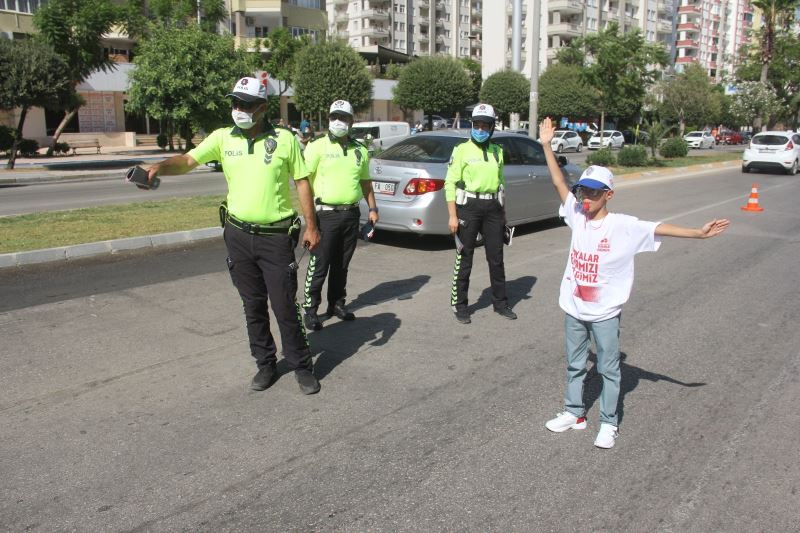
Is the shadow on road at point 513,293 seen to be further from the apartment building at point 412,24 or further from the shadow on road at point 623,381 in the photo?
the apartment building at point 412,24

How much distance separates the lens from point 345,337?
228 inches

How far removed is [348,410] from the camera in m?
4.31

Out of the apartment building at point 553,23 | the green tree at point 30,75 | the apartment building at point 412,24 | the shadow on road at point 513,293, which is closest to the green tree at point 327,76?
the green tree at point 30,75

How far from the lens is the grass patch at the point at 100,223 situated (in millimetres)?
9156

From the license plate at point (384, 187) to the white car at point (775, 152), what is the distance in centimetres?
2086

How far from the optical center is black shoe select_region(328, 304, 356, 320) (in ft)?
20.7

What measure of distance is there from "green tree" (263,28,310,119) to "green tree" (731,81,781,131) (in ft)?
92.1

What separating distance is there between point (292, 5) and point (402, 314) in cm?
5705

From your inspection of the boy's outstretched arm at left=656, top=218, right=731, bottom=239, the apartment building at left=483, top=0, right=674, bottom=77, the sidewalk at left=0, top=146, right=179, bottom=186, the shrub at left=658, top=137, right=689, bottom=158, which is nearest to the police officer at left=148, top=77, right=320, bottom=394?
the boy's outstretched arm at left=656, top=218, right=731, bottom=239

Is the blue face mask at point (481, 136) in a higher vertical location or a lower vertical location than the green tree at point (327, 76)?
lower

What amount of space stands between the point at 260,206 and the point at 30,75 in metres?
22.2

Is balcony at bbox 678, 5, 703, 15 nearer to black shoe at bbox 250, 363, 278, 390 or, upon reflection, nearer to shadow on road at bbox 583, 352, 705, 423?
shadow on road at bbox 583, 352, 705, 423

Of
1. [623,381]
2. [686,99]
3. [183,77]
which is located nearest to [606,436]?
[623,381]

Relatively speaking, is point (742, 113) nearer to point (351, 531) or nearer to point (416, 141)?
point (416, 141)
